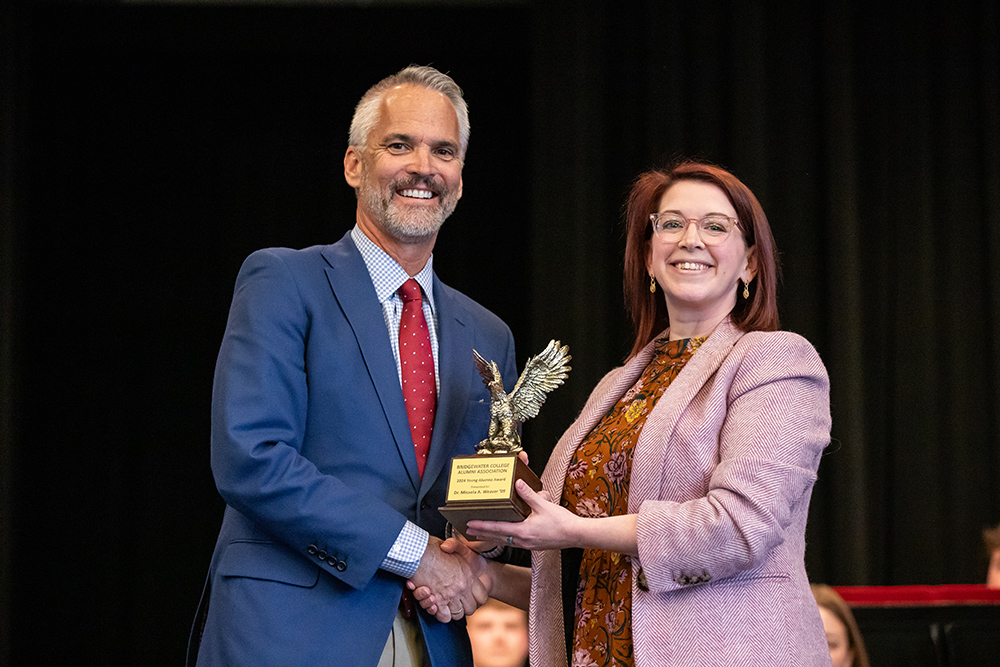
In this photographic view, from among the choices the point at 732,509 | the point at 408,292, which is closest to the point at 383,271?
the point at 408,292

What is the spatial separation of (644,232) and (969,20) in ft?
12.3

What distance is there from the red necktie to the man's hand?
198mm

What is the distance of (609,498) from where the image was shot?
2.43 metres

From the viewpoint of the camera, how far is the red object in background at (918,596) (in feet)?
12.2

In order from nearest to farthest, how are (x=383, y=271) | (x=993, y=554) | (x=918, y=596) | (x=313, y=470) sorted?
(x=313, y=470) → (x=383, y=271) → (x=918, y=596) → (x=993, y=554)

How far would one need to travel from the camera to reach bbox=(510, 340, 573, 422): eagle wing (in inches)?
93.0

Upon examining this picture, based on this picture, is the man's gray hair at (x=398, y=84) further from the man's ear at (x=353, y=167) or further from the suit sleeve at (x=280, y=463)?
the suit sleeve at (x=280, y=463)

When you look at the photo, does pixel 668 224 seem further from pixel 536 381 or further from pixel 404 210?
pixel 404 210

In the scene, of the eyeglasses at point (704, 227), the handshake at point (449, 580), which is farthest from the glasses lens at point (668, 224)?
the handshake at point (449, 580)

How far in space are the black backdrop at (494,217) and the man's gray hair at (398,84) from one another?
265cm

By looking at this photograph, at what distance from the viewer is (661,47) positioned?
555cm

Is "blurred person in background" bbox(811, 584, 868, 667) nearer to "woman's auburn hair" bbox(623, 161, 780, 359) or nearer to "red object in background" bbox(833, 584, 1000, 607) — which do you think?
"red object in background" bbox(833, 584, 1000, 607)

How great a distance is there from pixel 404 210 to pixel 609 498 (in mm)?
836

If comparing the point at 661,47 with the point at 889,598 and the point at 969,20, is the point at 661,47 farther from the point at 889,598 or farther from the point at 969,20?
the point at 889,598
